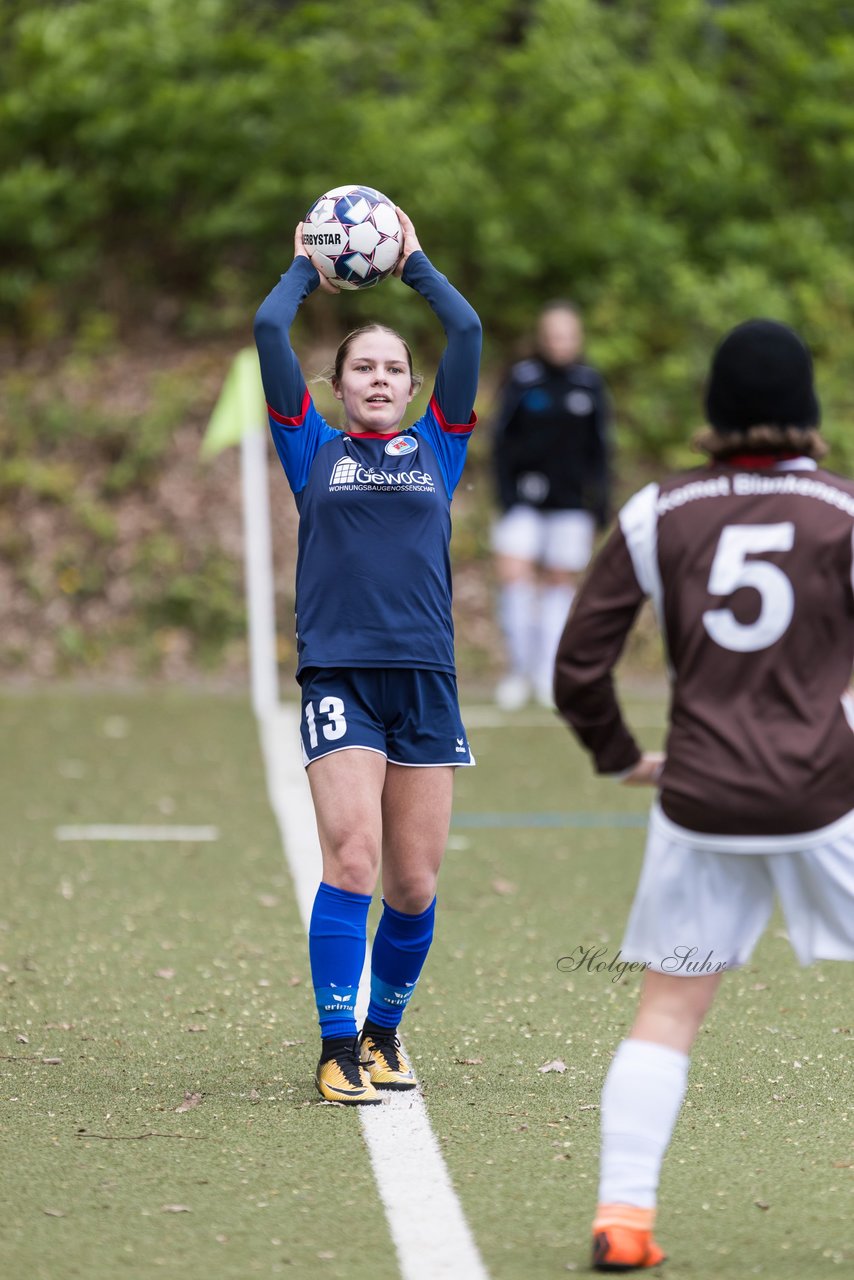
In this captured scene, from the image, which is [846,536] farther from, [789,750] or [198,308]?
[198,308]

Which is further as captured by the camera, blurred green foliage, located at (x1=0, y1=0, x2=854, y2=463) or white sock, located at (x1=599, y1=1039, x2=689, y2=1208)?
blurred green foliage, located at (x1=0, y1=0, x2=854, y2=463)

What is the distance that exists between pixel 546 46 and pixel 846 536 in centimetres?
1429

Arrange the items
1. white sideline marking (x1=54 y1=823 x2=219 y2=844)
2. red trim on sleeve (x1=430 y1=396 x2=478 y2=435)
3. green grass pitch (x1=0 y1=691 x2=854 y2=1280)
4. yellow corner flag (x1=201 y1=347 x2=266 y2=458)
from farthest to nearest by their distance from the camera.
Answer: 1. yellow corner flag (x1=201 y1=347 x2=266 y2=458)
2. white sideline marking (x1=54 y1=823 x2=219 y2=844)
3. red trim on sleeve (x1=430 y1=396 x2=478 y2=435)
4. green grass pitch (x1=0 y1=691 x2=854 y2=1280)

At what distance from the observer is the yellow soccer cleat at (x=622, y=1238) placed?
3.48 metres

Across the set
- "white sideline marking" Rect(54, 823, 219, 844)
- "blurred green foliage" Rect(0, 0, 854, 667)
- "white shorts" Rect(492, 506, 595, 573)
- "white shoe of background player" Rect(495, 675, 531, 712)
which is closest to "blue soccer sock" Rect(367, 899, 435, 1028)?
"white sideline marking" Rect(54, 823, 219, 844)

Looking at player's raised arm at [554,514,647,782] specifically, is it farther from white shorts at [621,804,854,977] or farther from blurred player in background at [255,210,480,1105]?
blurred player in background at [255,210,480,1105]

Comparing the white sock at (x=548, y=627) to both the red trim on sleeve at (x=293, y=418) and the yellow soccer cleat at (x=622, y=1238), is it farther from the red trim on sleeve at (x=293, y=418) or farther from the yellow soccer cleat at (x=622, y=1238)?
the yellow soccer cleat at (x=622, y=1238)

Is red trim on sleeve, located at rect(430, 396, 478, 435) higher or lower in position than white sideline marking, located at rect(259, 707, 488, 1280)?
higher

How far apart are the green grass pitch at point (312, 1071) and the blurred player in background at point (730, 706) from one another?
0.43 m

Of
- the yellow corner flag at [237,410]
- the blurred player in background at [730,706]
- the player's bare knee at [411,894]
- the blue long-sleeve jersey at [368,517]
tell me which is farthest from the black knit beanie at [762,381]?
the yellow corner flag at [237,410]

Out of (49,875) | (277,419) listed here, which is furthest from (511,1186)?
(49,875)

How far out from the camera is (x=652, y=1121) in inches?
138

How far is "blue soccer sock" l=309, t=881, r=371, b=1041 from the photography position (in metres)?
4.70

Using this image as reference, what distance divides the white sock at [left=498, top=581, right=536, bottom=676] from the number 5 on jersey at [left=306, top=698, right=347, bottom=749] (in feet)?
25.3
